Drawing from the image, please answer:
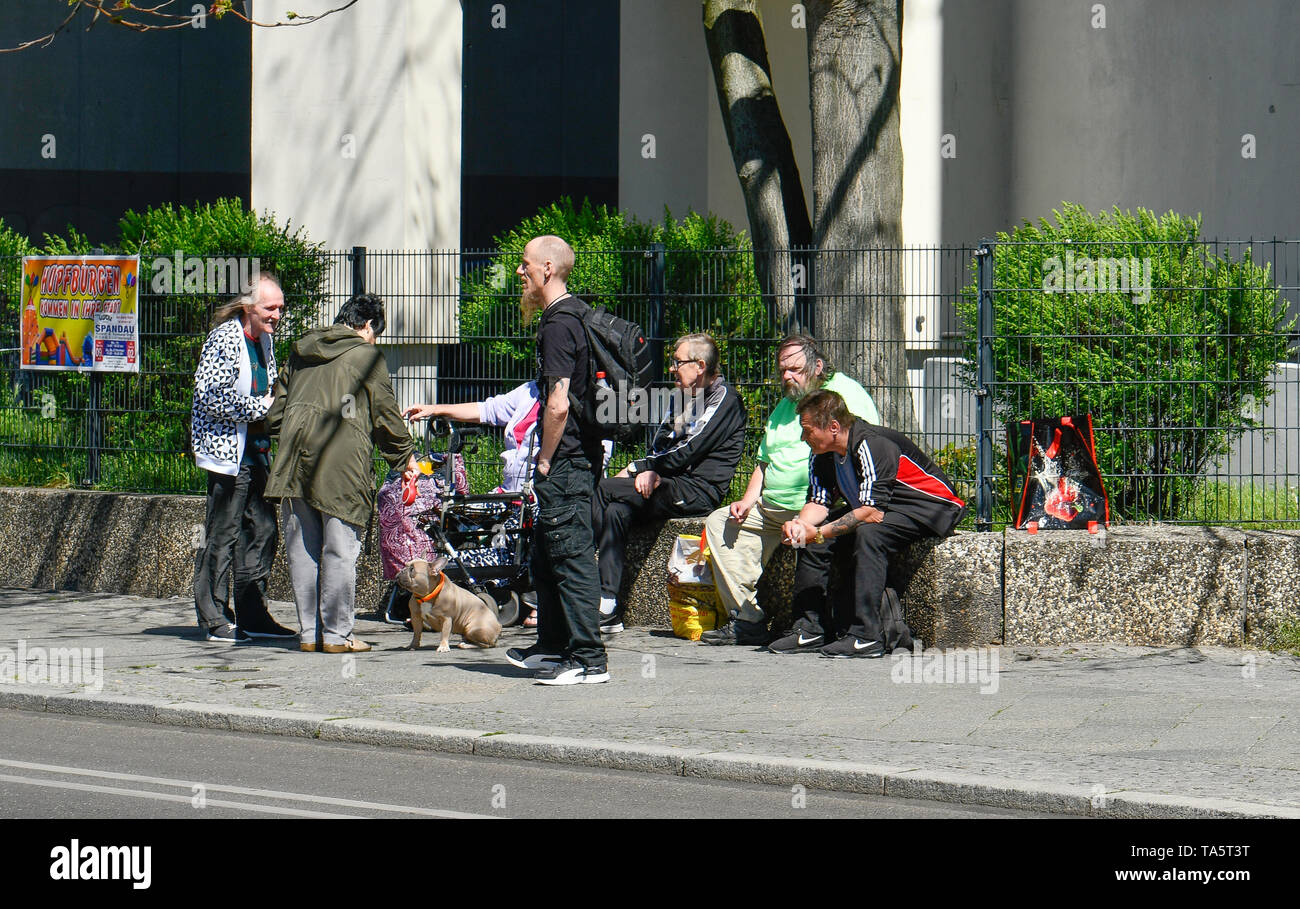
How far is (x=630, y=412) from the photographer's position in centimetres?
846

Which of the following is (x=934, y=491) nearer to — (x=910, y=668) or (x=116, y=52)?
(x=910, y=668)

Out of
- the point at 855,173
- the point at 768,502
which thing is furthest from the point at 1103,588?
the point at 855,173

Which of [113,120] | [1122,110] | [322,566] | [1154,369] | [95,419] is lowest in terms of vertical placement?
[322,566]

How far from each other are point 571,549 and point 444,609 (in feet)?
4.66

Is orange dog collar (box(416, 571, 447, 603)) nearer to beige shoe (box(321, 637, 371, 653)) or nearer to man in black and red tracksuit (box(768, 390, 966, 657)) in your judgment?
beige shoe (box(321, 637, 371, 653))

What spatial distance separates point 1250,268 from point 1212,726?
368 cm

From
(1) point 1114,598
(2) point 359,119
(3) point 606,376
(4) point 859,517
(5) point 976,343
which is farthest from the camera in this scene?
(2) point 359,119

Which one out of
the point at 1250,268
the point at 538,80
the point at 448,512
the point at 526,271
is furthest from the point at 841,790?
the point at 538,80

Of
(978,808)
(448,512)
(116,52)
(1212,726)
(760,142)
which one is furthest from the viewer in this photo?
(116,52)

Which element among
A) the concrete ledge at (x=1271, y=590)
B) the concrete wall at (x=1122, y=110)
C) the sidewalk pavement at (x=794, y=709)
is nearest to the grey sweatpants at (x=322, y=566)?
the sidewalk pavement at (x=794, y=709)

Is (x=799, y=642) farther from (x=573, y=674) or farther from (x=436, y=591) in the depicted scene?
(x=436, y=591)

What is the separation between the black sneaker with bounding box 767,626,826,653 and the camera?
382 inches

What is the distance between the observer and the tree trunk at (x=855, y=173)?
1070cm

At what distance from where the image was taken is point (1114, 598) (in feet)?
32.2
